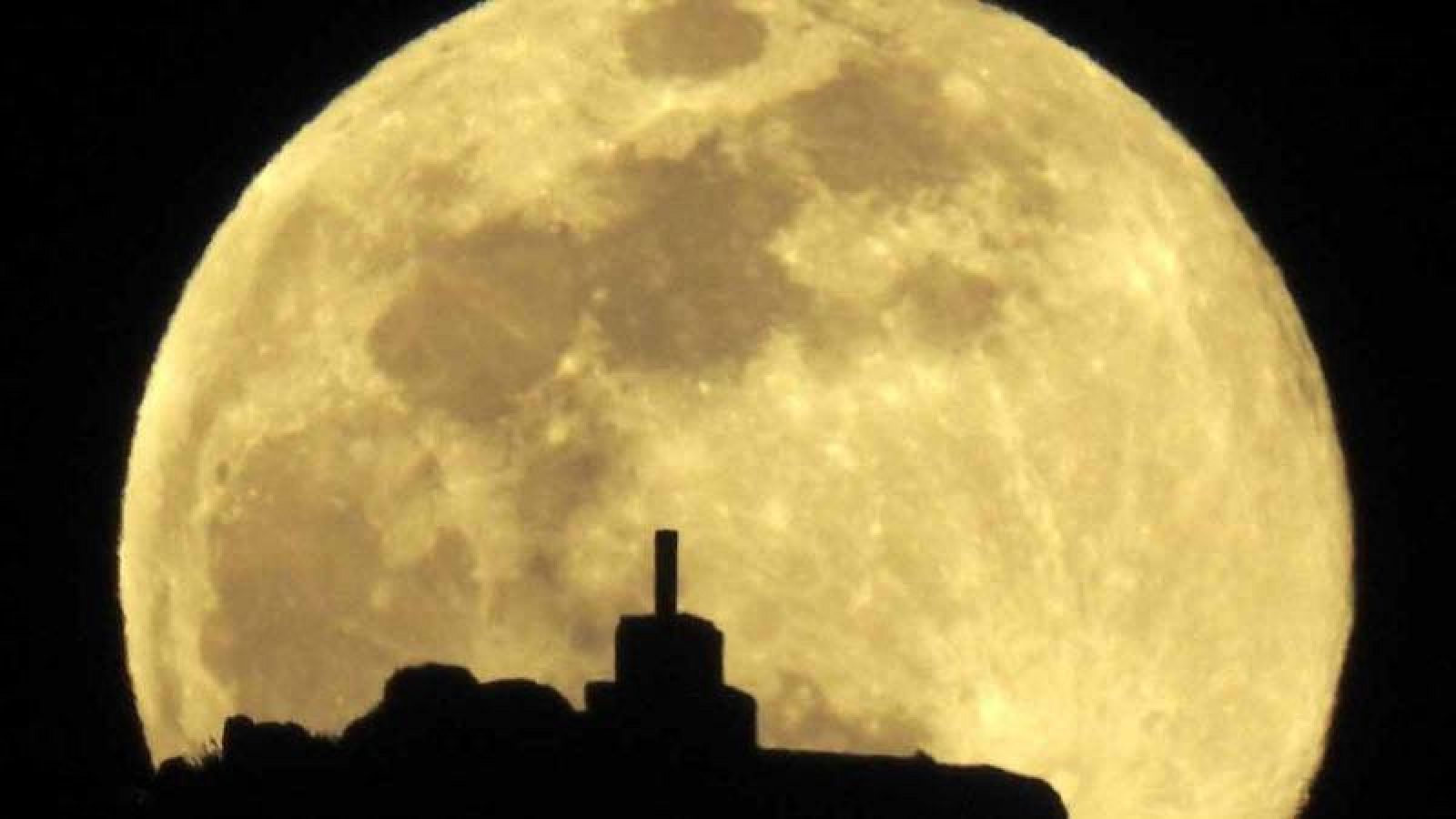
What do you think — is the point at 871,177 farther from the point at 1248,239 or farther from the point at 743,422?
the point at 1248,239

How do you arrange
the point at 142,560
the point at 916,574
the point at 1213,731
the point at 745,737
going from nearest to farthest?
the point at 745,737
the point at 916,574
the point at 1213,731
the point at 142,560

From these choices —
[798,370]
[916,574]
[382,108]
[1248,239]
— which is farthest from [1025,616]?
[382,108]

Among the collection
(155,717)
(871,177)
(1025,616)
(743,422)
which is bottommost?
(155,717)

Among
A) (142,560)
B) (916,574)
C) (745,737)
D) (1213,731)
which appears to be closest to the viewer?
(745,737)

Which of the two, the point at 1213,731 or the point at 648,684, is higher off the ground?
the point at 648,684

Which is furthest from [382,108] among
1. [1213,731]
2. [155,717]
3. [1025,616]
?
[1213,731]

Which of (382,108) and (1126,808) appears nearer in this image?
(1126,808)
